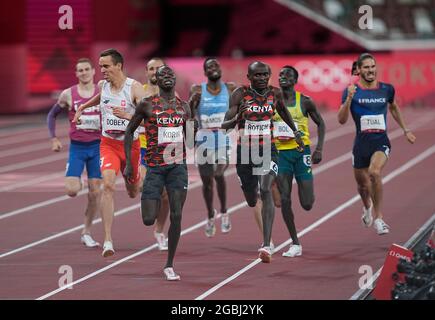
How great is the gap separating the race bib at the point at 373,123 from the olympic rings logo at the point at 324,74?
2497cm

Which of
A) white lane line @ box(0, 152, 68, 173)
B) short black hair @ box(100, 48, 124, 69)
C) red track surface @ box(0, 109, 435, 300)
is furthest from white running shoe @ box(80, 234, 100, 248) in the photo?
white lane line @ box(0, 152, 68, 173)

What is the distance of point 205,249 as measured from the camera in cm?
1440

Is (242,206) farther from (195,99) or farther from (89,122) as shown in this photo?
(89,122)

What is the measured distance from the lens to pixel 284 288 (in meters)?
11.7

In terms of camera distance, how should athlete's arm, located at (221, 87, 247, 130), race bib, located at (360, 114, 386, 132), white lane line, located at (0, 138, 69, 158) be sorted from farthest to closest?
white lane line, located at (0, 138, 69, 158)
race bib, located at (360, 114, 386, 132)
athlete's arm, located at (221, 87, 247, 130)

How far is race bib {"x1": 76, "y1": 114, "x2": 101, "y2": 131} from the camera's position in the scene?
14.5 metres

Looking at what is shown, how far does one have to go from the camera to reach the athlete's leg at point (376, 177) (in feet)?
49.5

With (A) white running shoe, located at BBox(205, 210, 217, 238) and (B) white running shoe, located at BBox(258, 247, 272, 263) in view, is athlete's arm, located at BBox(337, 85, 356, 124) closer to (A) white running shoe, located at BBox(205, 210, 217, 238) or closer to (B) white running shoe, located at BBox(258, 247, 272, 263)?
(A) white running shoe, located at BBox(205, 210, 217, 238)

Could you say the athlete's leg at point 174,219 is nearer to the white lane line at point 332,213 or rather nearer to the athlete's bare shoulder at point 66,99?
the white lane line at point 332,213

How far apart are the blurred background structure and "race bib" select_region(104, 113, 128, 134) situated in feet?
85.6

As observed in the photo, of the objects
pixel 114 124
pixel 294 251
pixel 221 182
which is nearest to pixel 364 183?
pixel 221 182

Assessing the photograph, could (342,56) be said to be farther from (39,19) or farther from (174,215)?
(174,215)

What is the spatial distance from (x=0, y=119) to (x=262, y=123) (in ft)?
90.4

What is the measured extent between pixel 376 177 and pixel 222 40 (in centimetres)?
3071
